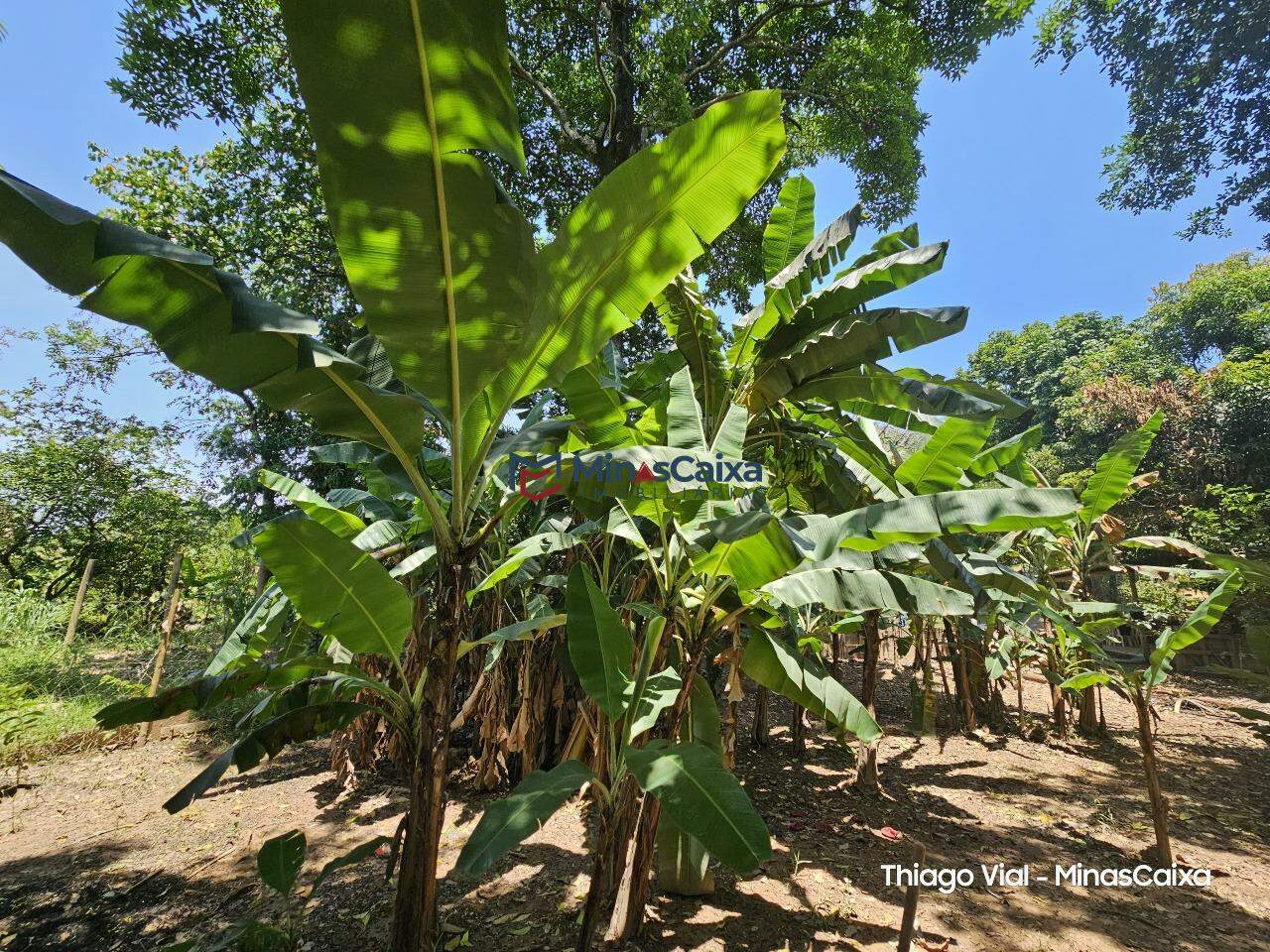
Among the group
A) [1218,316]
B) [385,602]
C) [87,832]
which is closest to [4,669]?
[87,832]

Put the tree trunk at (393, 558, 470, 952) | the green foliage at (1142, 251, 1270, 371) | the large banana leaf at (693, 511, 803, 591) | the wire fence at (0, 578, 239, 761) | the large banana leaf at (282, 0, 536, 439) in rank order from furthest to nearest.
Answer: the green foliage at (1142, 251, 1270, 371)
the wire fence at (0, 578, 239, 761)
the tree trunk at (393, 558, 470, 952)
the large banana leaf at (693, 511, 803, 591)
the large banana leaf at (282, 0, 536, 439)

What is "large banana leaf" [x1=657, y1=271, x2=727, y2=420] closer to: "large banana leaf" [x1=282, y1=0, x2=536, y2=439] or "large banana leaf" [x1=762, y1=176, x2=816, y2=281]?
"large banana leaf" [x1=762, y1=176, x2=816, y2=281]

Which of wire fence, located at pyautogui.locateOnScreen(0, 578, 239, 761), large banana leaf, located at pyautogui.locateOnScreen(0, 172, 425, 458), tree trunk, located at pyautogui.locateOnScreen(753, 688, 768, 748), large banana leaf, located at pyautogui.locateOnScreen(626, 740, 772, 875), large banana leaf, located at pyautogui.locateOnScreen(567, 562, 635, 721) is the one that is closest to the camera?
large banana leaf, located at pyautogui.locateOnScreen(0, 172, 425, 458)

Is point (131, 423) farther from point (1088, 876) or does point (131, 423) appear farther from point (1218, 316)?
point (1218, 316)

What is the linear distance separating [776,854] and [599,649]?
2462mm

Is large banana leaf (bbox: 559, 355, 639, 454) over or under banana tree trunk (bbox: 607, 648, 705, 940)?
over

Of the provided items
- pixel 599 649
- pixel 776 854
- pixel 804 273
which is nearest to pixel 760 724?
pixel 776 854

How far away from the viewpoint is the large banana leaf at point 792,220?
345 cm

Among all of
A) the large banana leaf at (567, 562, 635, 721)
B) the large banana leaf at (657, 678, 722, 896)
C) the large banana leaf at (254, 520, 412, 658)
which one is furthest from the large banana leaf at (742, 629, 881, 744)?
the large banana leaf at (254, 520, 412, 658)

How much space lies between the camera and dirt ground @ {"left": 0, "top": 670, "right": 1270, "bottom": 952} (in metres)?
2.71

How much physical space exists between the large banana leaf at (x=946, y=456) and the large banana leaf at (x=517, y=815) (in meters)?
2.32

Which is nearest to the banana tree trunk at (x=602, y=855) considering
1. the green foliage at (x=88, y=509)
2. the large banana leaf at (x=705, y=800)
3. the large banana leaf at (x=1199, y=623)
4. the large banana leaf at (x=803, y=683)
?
the large banana leaf at (x=705, y=800)

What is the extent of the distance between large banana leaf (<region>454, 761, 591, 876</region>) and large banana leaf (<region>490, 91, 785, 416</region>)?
1426 mm

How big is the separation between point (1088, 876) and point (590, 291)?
4613 millimetres
